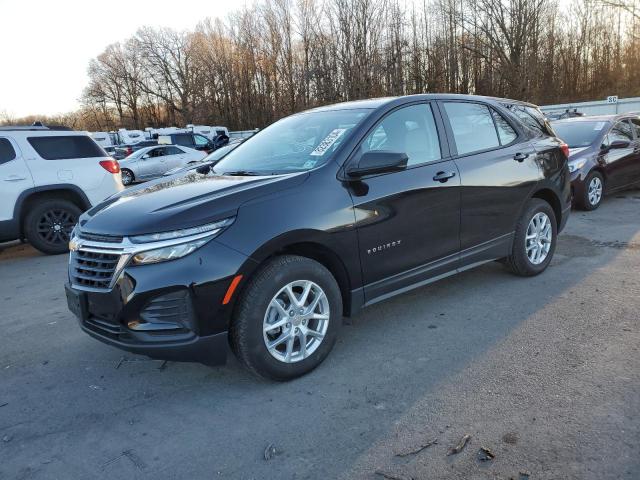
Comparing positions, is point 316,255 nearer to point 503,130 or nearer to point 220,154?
point 220,154

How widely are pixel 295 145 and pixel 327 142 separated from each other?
0.36 m

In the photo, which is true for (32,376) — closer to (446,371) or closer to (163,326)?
(163,326)

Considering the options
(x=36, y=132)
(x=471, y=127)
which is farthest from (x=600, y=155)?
(x=36, y=132)

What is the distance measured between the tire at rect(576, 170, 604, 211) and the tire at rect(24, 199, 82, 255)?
8.23m

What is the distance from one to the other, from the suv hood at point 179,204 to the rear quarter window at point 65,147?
16.6ft

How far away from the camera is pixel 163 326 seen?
291 centimetres

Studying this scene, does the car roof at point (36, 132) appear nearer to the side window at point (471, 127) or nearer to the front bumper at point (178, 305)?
the front bumper at point (178, 305)

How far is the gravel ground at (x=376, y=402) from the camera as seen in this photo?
249cm

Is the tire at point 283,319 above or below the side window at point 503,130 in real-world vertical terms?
below

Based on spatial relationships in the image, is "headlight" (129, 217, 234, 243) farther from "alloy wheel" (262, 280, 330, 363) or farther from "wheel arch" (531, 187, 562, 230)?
"wheel arch" (531, 187, 562, 230)

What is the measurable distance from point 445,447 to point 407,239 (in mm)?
1622

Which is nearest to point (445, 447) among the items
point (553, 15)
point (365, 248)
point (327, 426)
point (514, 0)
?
point (327, 426)

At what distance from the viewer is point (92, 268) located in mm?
3105

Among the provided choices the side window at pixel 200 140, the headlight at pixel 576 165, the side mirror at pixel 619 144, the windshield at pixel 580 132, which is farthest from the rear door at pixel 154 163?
the side mirror at pixel 619 144
